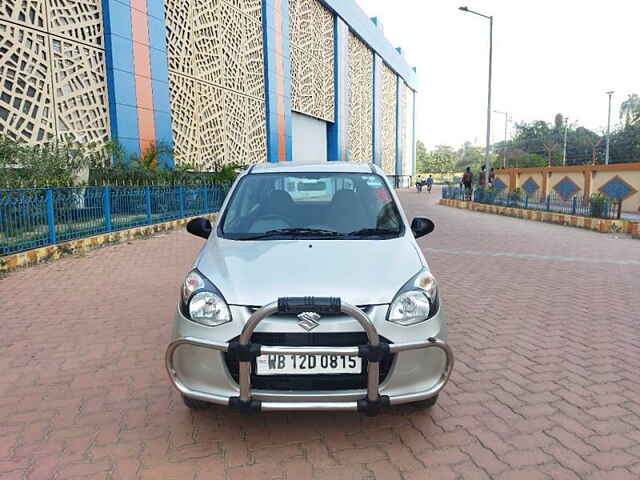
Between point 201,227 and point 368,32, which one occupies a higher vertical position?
point 368,32

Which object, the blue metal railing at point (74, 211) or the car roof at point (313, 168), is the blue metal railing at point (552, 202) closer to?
the car roof at point (313, 168)

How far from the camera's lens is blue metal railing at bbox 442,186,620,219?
12766 mm

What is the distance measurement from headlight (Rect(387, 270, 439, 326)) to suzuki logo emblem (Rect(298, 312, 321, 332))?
39cm

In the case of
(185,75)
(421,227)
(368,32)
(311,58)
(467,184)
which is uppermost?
(368,32)

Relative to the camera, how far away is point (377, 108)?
47344mm

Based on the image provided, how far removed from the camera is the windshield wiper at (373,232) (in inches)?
130

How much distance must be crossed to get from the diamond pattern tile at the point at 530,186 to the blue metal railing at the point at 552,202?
1658mm

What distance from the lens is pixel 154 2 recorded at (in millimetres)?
16453

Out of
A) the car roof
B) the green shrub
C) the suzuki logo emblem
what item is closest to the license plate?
the suzuki logo emblem

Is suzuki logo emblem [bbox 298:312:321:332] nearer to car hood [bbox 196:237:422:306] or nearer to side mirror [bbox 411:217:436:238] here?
car hood [bbox 196:237:422:306]

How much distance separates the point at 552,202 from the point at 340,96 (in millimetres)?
24210

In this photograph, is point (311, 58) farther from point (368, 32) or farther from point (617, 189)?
point (617, 189)

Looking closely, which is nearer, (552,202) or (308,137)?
(552,202)

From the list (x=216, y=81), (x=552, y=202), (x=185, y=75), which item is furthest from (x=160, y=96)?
(x=552, y=202)
